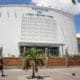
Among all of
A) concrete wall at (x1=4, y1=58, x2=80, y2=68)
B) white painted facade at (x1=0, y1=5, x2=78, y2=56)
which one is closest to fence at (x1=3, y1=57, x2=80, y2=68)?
concrete wall at (x1=4, y1=58, x2=80, y2=68)

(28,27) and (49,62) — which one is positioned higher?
(28,27)

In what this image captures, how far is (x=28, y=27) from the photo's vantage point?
7912cm

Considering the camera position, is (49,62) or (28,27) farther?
(28,27)

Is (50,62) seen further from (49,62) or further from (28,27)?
(28,27)

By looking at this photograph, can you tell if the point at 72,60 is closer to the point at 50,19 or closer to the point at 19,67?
the point at 19,67

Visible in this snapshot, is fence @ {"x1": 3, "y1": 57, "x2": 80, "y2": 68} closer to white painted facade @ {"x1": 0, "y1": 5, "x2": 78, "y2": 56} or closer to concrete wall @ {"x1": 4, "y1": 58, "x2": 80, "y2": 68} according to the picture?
concrete wall @ {"x1": 4, "y1": 58, "x2": 80, "y2": 68}

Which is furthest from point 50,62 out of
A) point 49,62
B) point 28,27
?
point 28,27

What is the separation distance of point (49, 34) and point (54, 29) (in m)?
2.34

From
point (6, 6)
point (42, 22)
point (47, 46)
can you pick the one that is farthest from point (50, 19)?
point (6, 6)

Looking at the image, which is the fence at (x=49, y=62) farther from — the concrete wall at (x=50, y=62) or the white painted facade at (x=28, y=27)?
the white painted facade at (x=28, y=27)

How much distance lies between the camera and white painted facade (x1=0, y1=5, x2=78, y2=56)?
3086 inches

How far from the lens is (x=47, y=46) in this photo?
80.8 metres

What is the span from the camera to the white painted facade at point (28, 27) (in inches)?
3086

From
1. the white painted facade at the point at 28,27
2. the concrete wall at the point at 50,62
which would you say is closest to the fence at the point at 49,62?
the concrete wall at the point at 50,62
